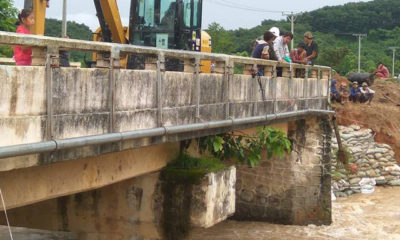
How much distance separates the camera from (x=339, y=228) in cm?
1716

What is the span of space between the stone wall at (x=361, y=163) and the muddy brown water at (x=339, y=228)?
1841mm

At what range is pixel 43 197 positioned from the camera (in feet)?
23.9

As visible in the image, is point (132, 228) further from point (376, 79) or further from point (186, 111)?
point (376, 79)

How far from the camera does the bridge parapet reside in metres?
6.12

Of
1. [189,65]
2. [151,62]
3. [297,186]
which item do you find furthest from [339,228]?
[151,62]

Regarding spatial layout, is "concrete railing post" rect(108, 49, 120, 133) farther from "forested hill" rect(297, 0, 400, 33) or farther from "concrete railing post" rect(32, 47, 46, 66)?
"forested hill" rect(297, 0, 400, 33)

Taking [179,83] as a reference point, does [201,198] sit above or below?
below

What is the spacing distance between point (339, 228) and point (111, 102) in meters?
11.1

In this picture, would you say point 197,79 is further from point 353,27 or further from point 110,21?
point 353,27

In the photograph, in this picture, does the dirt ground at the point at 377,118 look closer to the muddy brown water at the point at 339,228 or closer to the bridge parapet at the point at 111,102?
the muddy brown water at the point at 339,228

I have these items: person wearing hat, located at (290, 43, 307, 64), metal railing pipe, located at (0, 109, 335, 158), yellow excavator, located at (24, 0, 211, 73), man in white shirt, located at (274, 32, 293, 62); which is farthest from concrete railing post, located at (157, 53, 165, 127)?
person wearing hat, located at (290, 43, 307, 64)

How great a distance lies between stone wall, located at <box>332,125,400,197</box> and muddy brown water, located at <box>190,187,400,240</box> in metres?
1.84

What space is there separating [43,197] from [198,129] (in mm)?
2637

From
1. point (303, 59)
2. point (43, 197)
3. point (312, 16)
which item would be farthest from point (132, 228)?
point (312, 16)
